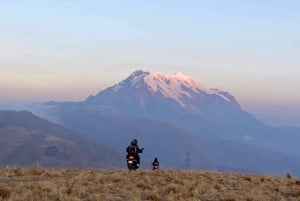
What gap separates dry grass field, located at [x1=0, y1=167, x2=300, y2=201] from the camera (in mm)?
21719

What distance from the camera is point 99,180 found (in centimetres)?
2644

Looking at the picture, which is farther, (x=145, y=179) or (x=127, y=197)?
(x=145, y=179)

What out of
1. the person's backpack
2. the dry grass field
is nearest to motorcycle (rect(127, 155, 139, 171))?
the person's backpack

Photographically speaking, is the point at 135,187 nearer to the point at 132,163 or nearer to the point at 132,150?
the point at 132,163

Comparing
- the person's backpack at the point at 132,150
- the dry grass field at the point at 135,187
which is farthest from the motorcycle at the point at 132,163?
the dry grass field at the point at 135,187

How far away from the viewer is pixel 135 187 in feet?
82.2

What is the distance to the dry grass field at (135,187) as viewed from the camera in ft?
71.3

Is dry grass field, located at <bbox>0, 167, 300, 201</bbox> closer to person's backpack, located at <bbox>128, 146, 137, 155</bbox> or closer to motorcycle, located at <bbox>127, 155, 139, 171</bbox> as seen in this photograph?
motorcycle, located at <bbox>127, 155, 139, 171</bbox>

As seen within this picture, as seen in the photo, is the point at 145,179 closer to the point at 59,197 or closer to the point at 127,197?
the point at 127,197

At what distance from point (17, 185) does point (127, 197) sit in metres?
4.38

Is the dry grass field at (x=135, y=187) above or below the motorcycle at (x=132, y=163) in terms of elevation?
below

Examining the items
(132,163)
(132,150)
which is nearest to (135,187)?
(132,163)

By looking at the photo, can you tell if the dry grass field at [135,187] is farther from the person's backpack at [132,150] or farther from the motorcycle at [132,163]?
the person's backpack at [132,150]

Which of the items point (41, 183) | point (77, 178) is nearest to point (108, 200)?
point (41, 183)
